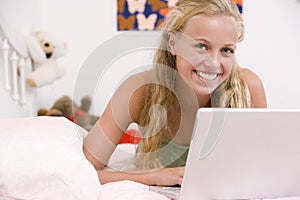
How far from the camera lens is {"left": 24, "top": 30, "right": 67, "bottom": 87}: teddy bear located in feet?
7.02

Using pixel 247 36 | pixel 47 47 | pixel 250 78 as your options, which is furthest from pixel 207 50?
pixel 247 36

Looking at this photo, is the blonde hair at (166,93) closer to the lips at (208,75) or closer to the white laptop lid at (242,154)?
the lips at (208,75)

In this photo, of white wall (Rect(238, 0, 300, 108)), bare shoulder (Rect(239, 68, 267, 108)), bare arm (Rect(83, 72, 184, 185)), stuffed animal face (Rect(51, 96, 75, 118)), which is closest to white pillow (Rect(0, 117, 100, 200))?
bare arm (Rect(83, 72, 184, 185))

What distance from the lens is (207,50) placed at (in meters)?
1.06

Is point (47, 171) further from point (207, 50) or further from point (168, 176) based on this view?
point (207, 50)

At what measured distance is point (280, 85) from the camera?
264 centimetres

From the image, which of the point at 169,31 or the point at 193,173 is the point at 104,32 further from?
the point at 193,173

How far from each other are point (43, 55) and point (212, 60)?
1.29 metres

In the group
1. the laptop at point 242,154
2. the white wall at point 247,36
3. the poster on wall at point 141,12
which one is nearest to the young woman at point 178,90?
the laptop at point 242,154

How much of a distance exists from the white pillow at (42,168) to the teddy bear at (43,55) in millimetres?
1262

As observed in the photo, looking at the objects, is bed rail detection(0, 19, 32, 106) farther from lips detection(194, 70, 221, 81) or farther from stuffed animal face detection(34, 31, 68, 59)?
lips detection(194, 70, 221, 81)

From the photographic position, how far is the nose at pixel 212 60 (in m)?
1.05

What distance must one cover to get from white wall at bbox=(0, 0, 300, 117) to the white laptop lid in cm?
171

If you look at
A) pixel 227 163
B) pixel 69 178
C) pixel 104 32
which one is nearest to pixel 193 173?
pixel 227 163
